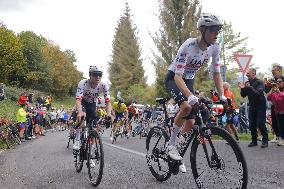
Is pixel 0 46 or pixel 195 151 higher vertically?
pixel 0 46

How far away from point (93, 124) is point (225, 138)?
3742 millimetres

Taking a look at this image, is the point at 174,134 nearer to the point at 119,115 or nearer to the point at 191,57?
the point at 191,57

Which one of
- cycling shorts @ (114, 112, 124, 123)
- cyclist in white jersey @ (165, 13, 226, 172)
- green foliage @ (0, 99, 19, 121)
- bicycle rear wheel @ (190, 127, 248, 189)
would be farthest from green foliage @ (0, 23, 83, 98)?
bicycle rear wheel @ (190, 127, 248, 189)

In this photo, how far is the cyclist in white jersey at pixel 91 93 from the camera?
812 centimetres

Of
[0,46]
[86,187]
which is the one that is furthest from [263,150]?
[0,46]

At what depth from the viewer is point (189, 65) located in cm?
600

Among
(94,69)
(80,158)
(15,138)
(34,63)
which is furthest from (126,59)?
(94,69)

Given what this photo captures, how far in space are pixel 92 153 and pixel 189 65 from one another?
251 cm

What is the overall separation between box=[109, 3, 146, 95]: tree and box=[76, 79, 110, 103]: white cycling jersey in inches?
2814

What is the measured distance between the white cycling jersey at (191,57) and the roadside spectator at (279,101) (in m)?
5.97

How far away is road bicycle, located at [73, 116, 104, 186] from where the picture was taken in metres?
6.83

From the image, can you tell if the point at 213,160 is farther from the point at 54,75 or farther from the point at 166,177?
the point at 54,75

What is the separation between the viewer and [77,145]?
8812 mm

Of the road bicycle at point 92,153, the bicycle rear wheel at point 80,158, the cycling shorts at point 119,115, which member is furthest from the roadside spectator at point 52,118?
the road bicycle at point 92,153
